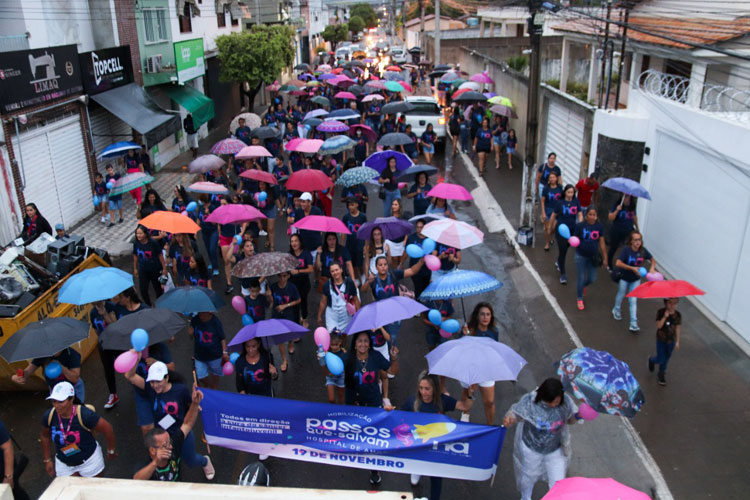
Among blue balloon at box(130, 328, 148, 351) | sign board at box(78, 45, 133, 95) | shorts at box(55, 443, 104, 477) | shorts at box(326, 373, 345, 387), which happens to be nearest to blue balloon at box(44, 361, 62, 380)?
blue balloon at box(130, 328, 148, 351)

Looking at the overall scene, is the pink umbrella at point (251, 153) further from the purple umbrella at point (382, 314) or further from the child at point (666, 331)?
the child at point (666, 331)

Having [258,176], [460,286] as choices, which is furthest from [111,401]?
[258,176]

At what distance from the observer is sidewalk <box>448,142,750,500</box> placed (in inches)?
263

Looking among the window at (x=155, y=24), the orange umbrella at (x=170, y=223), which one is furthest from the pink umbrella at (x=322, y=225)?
the window at (x=155, y=24)

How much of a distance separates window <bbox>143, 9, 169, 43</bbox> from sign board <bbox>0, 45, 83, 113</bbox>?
16.9 feet

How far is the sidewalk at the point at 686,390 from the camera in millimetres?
6680

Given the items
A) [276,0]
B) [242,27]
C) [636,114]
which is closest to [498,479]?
[636,114]

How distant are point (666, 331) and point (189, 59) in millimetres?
19783

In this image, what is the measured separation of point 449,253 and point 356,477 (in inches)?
137

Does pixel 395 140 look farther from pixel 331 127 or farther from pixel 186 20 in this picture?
pixel 186 20

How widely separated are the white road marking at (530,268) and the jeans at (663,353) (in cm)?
101

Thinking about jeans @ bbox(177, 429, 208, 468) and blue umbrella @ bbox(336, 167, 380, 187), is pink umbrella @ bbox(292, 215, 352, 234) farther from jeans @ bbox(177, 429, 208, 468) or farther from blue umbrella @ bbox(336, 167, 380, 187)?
jeans @ bbox(177, 429, 208, 468)

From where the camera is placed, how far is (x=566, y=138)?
16.8 meters

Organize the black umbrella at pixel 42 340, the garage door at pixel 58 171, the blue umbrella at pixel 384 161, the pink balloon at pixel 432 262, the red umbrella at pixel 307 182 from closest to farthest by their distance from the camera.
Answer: the black umbrella at pixel 42 340 < the pink balloon at pixel 432 262 < the red umbrella at pixel 307 182 < the blue umbrella at pixel 384 161 < the garage door at pixel 58 171
